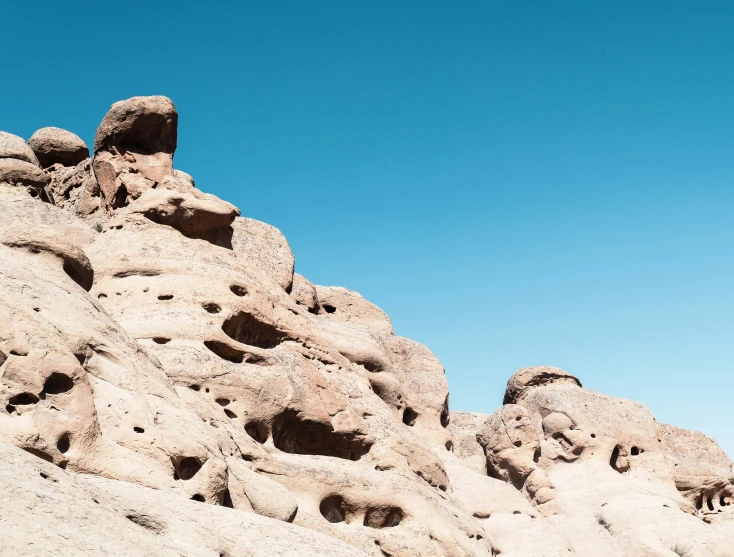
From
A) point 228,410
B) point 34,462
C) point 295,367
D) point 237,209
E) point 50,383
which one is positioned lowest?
point 34,462

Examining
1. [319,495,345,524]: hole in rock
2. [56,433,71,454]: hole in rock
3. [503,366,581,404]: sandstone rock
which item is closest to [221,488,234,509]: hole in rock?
[56,433,71,454]: hole in rock

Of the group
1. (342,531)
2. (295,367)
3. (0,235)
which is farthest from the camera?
(295,367)

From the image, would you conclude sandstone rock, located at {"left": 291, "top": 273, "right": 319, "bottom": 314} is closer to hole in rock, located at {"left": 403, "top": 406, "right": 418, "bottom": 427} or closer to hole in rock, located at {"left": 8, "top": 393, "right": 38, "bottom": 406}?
hole in rock, located at {"left": 403, "top": 406, "right": 418, "bottom": 427}

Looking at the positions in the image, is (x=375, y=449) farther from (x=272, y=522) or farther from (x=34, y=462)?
(x=34, y=462)

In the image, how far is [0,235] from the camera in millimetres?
12453

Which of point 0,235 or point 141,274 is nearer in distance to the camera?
point 0,235

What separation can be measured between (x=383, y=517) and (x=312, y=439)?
1.99 meters

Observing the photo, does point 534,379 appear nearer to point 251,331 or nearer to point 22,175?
point 251,331

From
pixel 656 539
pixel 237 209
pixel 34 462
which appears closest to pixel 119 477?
pixel 34 462

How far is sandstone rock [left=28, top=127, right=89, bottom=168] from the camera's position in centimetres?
2564

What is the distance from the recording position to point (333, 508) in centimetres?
1480

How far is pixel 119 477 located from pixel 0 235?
4.45m

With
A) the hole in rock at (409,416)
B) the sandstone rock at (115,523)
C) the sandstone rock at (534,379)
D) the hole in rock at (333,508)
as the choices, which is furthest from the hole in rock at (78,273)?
the sandstone rock at (534,379)

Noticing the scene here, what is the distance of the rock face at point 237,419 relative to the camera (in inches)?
358
